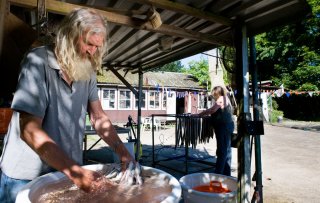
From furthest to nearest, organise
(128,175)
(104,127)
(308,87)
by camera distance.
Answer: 1. (308,87)
2. (104,127)
3. (128,175)

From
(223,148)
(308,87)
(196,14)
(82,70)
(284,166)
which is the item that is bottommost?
(284,166)

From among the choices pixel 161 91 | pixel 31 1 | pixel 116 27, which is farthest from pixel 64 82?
pixel 161 91

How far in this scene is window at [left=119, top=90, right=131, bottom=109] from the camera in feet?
70.4

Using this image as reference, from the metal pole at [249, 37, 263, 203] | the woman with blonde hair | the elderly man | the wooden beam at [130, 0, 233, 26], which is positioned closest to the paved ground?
the woman with blonde hair

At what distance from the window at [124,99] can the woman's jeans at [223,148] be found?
1614cm

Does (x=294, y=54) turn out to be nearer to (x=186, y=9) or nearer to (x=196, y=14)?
(x=196, y=14)

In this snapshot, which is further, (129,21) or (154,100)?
(154,100)

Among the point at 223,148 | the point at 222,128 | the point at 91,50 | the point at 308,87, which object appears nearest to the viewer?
the point at 91,50

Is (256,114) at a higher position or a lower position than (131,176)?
higher

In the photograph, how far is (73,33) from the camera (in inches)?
54.5

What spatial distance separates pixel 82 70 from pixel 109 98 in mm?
19885

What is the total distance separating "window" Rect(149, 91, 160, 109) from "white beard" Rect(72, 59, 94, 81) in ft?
69.2

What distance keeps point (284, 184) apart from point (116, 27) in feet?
16.9

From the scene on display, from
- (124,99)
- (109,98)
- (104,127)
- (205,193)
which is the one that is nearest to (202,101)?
(124,99)
